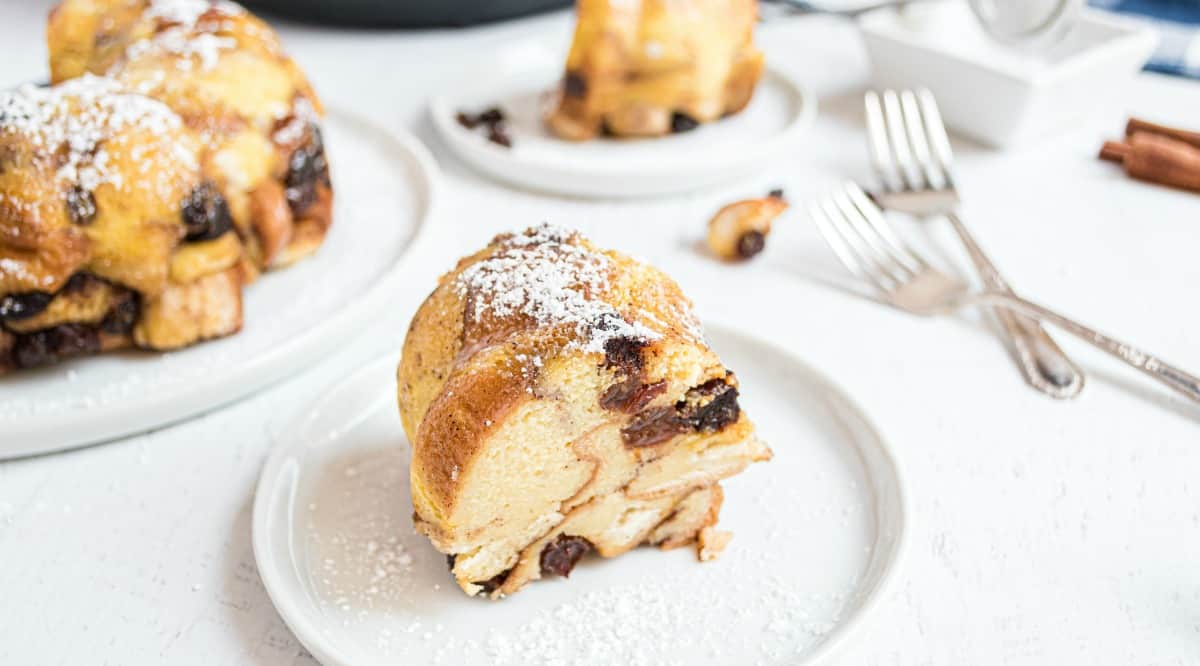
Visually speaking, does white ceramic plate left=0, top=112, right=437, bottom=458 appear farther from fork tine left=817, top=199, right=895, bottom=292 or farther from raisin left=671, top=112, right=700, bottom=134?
fork tine left=817, top=199, right=895, bottom=292

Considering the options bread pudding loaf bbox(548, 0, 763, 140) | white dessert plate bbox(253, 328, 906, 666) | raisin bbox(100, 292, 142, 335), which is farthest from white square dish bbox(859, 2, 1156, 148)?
raisin bbox(100, 292, 142, 335)

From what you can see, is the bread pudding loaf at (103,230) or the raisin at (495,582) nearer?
the raisin at (495,582)

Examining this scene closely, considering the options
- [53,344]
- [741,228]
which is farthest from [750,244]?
[53,344]

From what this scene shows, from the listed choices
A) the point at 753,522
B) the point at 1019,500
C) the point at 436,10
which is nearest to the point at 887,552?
the point at 753,522

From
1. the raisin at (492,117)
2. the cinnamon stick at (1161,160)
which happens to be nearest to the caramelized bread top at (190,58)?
the raisin at (492,117)

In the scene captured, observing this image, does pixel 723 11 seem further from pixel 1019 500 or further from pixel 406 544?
pixel 406 544

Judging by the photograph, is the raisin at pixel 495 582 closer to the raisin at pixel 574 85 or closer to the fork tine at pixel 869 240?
the fork tine at pixel 869 240

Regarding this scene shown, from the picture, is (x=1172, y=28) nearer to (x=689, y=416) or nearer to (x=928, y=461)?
(x=928, y=461)
